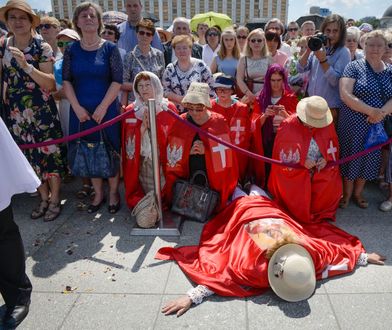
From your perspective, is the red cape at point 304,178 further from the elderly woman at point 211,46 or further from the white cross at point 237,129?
the elderly woman at point 211,46

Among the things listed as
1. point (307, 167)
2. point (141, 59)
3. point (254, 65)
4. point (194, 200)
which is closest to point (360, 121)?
point (307, 167)

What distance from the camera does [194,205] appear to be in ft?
12.3

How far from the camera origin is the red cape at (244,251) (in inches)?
108

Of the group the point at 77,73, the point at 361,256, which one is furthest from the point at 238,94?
the point at 361,256

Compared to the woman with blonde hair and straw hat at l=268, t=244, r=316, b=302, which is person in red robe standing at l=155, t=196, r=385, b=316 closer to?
straw hat at l=268, t=244, r=316, b=302

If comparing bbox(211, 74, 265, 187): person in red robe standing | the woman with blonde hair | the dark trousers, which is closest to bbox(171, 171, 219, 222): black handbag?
bbox(211, 74, 265, 187): person in red robe standing

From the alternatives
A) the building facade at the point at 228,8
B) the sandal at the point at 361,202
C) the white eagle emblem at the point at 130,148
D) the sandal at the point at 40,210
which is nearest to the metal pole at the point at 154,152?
the white eagle emblem at the point at 130,148

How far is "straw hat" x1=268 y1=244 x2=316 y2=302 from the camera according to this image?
8.35 feet

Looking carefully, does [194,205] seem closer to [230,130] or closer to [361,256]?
[230,130]

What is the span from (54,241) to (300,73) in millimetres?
3311

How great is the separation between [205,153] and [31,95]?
70.9 inches

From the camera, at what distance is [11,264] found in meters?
2.44

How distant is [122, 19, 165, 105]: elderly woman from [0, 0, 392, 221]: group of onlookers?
0.04 ft

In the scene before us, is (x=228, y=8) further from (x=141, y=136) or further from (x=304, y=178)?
(x=304, y=178)
